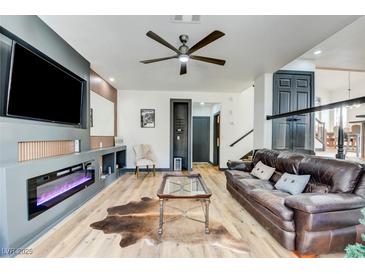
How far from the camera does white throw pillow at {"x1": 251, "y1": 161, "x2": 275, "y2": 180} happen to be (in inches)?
127

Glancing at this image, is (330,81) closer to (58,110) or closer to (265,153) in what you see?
(265,153)

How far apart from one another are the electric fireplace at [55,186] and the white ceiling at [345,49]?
449 centimetres

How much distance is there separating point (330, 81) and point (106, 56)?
8273 millimetres

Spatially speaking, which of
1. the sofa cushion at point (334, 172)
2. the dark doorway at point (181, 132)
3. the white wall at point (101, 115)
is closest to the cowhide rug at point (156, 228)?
the sofa cushion at point (334, 172)

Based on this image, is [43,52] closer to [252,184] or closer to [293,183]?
[252,184]

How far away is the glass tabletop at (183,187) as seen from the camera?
2.32 m

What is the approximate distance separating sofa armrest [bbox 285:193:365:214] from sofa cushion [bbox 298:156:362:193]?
0.16m

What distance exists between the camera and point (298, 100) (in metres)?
4.51

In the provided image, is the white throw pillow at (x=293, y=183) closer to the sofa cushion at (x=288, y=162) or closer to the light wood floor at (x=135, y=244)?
the sofa cushion at (x=288, y=162)

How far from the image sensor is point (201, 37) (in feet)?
9.27

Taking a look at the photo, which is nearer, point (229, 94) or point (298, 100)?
point (298, 100)

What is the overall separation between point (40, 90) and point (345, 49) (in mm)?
5099

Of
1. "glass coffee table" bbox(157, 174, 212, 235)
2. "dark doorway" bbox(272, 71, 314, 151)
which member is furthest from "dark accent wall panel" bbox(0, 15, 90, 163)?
"dark doorway" bbox(272, 71, 314, 151)
